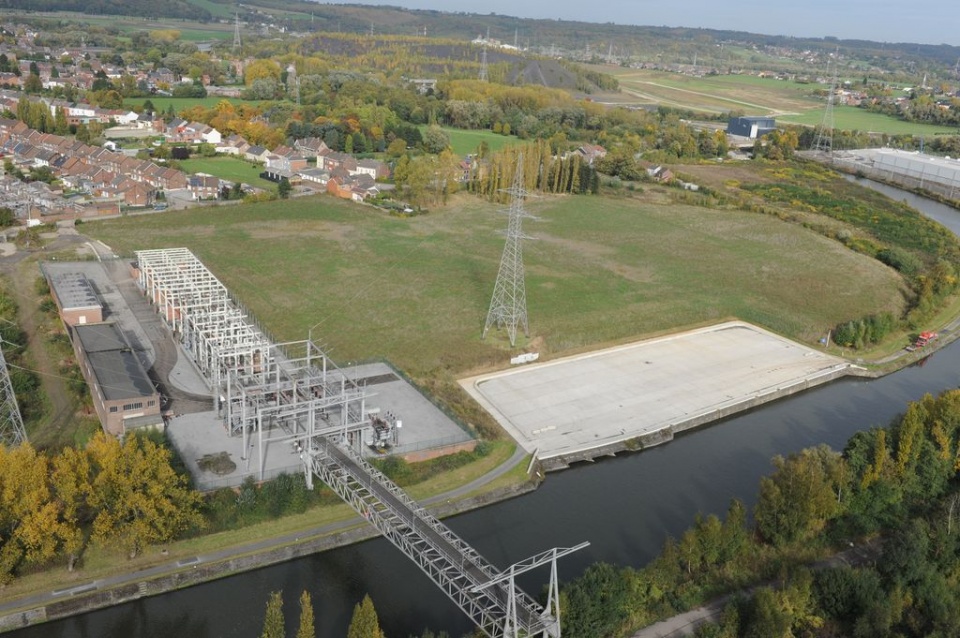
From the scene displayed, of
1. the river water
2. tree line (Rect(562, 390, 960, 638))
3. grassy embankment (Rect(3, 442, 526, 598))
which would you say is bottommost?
the river water

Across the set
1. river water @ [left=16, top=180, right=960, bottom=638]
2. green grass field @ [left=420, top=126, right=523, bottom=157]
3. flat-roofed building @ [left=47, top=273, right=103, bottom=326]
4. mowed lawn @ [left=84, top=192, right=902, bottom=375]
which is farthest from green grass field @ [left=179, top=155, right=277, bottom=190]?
river water @ [left=16, top=180, right=960, bottom=638]

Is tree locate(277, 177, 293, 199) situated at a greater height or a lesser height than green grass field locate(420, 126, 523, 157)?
lesser

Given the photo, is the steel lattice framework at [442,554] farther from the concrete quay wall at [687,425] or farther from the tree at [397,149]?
the tree at [397,149]

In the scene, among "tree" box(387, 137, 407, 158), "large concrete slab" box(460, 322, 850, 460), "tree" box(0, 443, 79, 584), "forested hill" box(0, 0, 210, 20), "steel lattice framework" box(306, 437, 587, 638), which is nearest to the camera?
"steel lattice framework" box(306, 437, 587, 638)

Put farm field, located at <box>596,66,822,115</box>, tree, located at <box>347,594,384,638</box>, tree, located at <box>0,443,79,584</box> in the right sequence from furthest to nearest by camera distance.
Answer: farm field, located at <box>596,66,822,115</box> < tree, located at <box>0,443,79,584</box> < tree, located at <box>347,594,384,638</box>

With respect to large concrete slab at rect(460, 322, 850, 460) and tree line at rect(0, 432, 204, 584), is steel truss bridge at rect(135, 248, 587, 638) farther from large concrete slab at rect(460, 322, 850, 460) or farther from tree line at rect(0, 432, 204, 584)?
large concrete slab at rect(460, 322, 850, 460)

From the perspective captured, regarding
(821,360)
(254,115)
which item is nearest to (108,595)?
(821,360)
